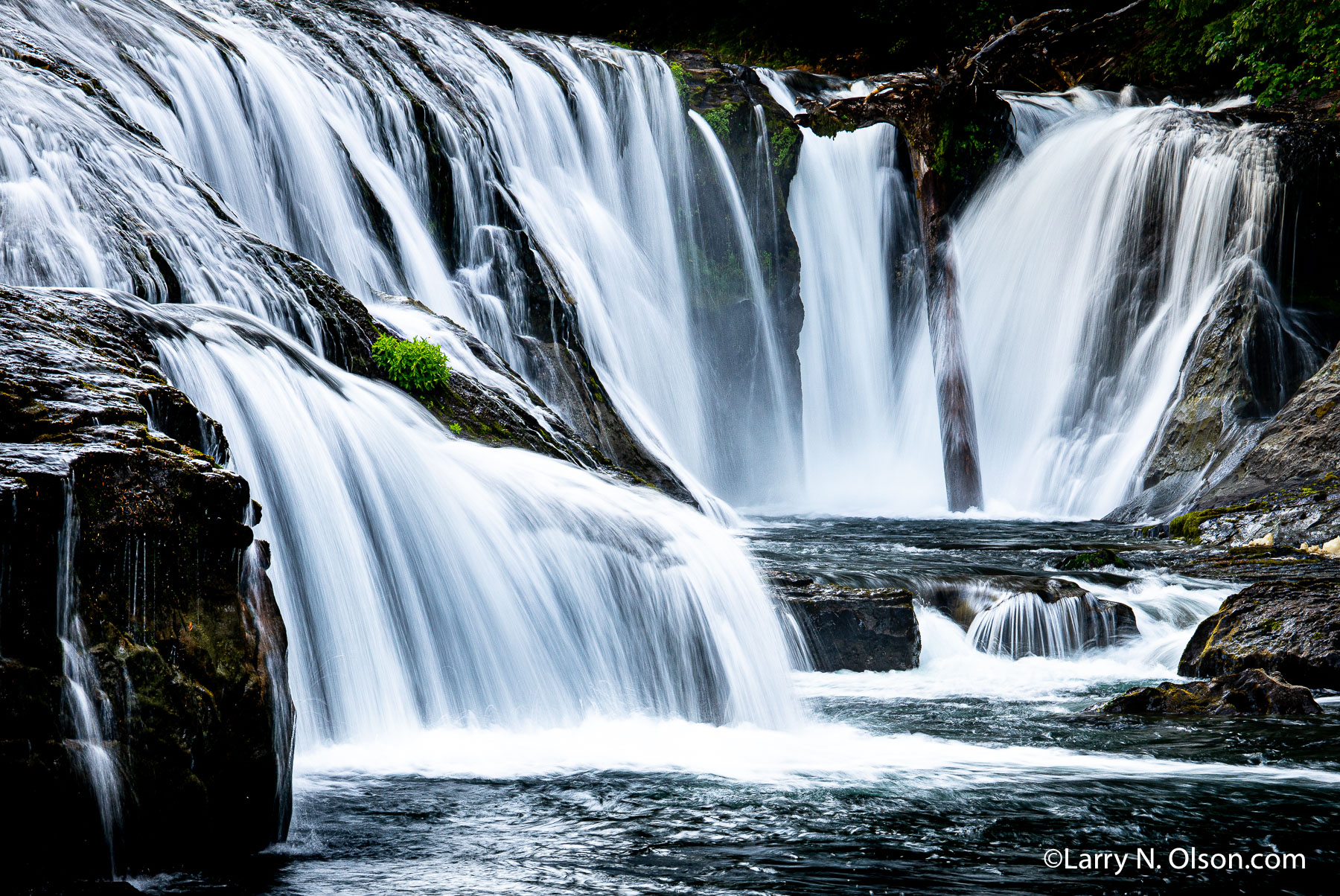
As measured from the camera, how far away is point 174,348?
→ 19.4ft

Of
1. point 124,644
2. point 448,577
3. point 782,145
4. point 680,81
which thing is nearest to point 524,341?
point 448,577

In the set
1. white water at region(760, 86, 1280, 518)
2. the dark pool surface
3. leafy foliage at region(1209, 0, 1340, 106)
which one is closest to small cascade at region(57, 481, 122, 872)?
the dark pool surface

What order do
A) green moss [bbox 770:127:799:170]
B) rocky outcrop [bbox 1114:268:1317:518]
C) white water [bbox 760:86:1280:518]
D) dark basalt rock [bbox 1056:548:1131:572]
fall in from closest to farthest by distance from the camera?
1. dark basalt rock [bbox 1056:548:1131:572]
2. rocky outcrop [bbox 1114:268:1317:518]
3. white water [bbox 760:86:1280:518]
4. green moss [bbox 770:127:799:170]

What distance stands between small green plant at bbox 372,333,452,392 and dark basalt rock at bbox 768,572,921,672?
3.04 m

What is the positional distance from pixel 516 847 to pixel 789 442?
51.7 ft

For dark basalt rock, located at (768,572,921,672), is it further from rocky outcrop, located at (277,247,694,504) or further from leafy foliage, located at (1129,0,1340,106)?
leafy foliage, located at (1129,0,1340,106)

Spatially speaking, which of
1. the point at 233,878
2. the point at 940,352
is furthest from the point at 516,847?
the point at 940,352

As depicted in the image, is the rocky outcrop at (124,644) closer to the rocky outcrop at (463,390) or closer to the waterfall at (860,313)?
the rocky outcrop at (463,390)

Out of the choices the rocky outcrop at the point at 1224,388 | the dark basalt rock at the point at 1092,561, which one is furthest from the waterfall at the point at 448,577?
the rocky outcrop at the point at 1224,388

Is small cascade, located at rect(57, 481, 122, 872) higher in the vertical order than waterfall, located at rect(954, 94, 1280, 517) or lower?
lower

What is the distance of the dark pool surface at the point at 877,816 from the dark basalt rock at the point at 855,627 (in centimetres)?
134

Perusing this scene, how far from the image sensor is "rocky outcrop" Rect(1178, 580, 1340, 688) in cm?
706

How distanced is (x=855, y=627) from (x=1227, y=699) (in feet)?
8.63

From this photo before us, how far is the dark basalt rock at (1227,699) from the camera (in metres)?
6.21
